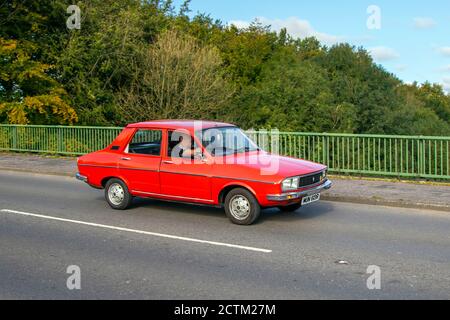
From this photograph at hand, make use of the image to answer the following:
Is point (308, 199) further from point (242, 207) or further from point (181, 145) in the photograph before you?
point (181, 145)

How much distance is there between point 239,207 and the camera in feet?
30.2

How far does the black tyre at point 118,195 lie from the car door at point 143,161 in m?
0.19

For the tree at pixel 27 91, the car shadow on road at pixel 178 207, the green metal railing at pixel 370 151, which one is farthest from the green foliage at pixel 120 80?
the car shadow on road at pixel 178 207

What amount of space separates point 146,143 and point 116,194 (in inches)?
44.8

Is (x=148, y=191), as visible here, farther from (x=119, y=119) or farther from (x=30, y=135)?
(x=119, y=119)

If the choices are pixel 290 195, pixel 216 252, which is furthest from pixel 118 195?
pixel 216 252

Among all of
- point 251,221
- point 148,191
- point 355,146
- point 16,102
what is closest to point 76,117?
point 16,102

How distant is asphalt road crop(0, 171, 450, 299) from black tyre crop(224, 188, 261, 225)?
0.20 metres

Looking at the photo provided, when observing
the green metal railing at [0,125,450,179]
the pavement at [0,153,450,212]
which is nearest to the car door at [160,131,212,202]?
the pavement at [0,153,450,212]

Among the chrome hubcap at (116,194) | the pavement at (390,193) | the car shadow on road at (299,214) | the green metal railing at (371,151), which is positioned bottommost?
the car shadow on road at (299,214)

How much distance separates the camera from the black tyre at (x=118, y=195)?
10531 millimetres

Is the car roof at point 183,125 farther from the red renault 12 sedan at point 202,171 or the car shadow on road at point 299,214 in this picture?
the car shadow on road at point 299,214

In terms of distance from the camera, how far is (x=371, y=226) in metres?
9.20

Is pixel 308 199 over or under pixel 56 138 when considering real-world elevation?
under
